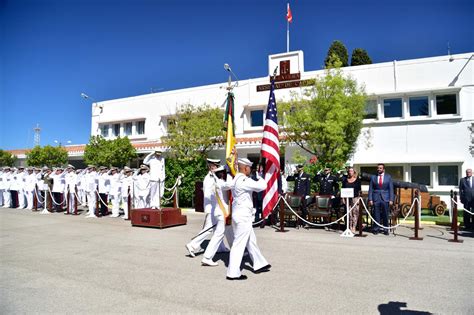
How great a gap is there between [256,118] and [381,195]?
12.4 metres

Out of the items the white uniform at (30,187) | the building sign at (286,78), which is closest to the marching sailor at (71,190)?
the white uniform at (30,187)

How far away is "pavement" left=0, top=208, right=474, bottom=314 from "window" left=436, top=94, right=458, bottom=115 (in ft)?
31.0

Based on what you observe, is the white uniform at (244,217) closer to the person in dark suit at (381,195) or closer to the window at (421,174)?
the person in dark suit at (381,195)

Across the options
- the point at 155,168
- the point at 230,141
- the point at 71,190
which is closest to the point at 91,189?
the point at 71,190

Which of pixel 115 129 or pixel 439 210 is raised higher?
pixel 115 129

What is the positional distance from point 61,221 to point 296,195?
360 inches

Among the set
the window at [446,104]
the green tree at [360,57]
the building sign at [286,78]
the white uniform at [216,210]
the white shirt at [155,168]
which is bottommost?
the white uniform at [216,210]

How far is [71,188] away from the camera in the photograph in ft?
54.6

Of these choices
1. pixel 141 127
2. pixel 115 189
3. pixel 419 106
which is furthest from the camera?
pixel 141 127

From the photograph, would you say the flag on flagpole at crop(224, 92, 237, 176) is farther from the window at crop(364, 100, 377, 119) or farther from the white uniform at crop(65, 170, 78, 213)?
the window at crop(364, 100, 377, 119)

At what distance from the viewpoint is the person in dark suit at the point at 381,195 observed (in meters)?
10.5

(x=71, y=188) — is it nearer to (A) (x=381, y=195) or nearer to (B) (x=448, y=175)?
(A) (x=381, y=195)

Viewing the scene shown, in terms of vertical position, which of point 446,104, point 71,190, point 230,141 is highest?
point 446,104

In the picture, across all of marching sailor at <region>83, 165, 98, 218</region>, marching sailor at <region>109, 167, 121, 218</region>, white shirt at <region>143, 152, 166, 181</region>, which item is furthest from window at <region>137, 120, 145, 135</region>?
white shirt at <region>143, 152, 166, 181</region>
